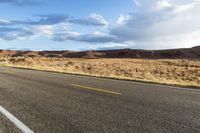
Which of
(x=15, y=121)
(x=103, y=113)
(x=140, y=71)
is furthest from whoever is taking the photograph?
(x=140, y=71)

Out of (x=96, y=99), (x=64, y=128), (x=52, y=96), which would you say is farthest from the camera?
(x=52, y=96)

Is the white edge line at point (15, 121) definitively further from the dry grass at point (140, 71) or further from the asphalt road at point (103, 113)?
the dry grass at point (140, 71)

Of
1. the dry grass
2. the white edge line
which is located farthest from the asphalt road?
the dry grass

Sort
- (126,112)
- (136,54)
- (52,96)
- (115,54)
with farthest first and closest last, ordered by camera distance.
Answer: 1. (115,54)
2. (136,54)
3. (52,96)
4. (126,112)

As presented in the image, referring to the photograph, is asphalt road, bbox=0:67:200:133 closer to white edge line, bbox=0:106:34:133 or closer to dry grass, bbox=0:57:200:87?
white edge line, bbox=0:106:34:133

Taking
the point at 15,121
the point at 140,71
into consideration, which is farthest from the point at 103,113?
the point at 140,71

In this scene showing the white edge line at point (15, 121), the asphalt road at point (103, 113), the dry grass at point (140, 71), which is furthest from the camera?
the dry grass at point (140, 71)

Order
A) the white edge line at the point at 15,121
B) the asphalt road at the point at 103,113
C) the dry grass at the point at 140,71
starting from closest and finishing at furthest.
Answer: the white edge line at the point at 15,121
the asphalt road at the point at 103,113
the dry grass at the point at 140,71

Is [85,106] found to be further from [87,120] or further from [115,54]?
[115,54]

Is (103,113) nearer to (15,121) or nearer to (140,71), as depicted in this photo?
(15,121)

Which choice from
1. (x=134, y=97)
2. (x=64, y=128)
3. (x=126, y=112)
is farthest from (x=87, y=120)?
(x=134, y=97)

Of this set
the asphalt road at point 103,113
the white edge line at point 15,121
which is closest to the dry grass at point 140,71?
the asphalt road at point 103,113

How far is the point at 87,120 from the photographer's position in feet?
19.9

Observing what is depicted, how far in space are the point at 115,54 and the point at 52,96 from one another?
350 feet
